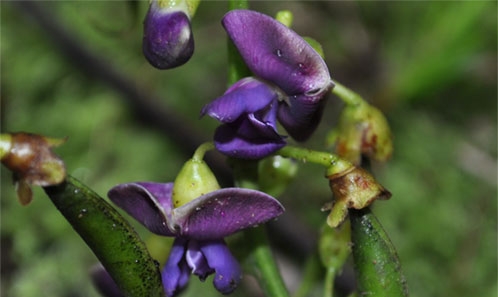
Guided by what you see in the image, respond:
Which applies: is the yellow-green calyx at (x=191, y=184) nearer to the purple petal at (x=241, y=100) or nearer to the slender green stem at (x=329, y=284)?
the purple petal at (x=241, y=100)

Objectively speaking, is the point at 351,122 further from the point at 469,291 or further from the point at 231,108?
the point at 469,291

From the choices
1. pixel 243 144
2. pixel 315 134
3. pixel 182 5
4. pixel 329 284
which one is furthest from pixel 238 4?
pixel 315 134

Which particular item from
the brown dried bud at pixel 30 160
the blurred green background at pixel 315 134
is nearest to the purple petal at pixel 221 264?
the brown dried bud at pixel 30 160

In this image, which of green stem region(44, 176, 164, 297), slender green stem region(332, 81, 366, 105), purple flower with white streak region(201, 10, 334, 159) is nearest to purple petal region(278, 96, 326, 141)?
purple flower with white streak region(201, 10, 334, 159)

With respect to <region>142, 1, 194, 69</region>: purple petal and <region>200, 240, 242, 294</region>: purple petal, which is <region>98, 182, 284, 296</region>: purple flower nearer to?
<region>200, 240, 242, 294</region>: purple petal

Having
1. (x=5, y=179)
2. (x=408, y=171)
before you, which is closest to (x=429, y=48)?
(x=408, y=171)

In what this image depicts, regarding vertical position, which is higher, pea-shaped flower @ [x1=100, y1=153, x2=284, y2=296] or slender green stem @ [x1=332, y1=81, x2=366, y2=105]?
slender green stem @ [x1=332, y1=81, x2=366, y2=105]
